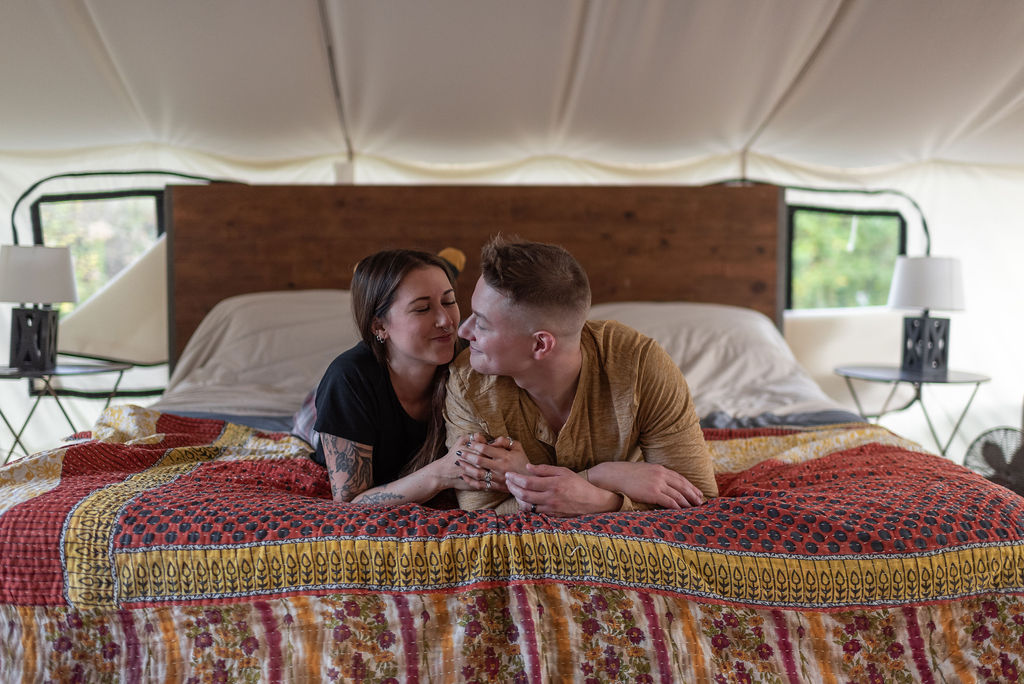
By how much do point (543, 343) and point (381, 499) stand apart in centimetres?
42

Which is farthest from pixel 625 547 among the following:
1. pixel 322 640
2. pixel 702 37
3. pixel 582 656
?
pixel 702 37

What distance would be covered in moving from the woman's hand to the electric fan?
1.96m

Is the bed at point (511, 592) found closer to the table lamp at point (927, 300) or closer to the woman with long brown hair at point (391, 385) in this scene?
the woman with long brown hair at point (391, 385)

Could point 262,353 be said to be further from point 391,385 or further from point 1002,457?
point 1002,457

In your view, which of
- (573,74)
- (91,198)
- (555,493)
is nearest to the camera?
(555,493)

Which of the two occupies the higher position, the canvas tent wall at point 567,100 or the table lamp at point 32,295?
the canvas tent wall at point 567,100

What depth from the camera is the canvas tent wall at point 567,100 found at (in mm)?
2480

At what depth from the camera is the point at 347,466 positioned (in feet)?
4.71

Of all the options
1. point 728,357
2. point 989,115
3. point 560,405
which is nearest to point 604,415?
point 560,405

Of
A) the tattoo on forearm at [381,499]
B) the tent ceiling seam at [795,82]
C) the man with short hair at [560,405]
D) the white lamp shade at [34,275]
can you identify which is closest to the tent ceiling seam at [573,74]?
the tent ceiling seam at [795,82]

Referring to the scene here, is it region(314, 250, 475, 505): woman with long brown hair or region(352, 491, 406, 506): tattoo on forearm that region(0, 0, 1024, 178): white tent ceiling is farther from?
region(352, 491, 406, 506): tattoo on forearm

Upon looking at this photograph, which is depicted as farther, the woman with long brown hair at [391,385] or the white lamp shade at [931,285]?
the white lamp shade at [931,285]

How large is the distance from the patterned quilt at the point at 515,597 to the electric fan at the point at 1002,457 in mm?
1521

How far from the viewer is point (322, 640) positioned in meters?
1.12
